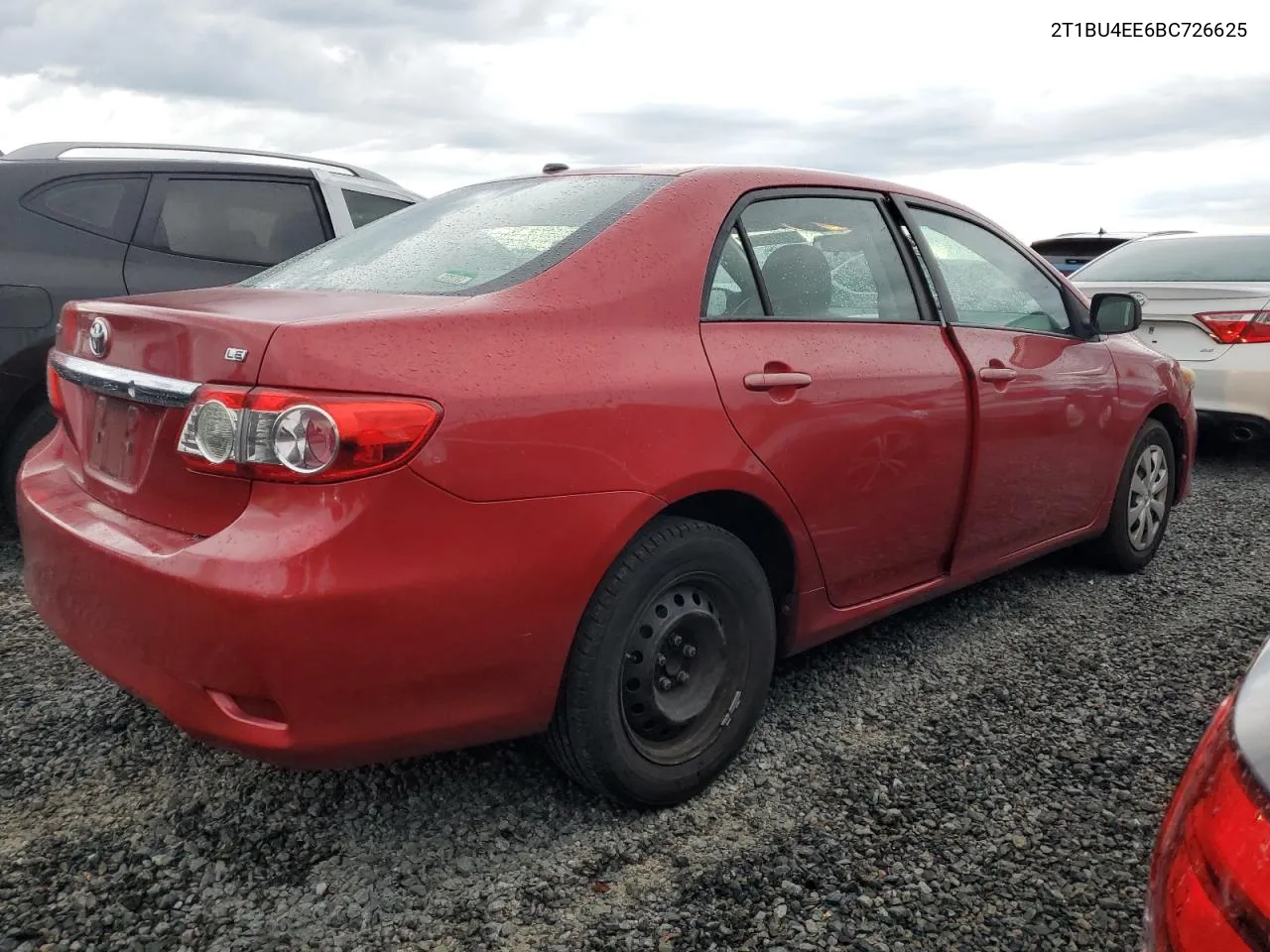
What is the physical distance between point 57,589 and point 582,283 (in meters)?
1.32

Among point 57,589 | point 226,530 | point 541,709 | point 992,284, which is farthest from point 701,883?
point 992,284

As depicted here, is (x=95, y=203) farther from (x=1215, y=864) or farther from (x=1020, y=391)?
(x=1215, y=864)

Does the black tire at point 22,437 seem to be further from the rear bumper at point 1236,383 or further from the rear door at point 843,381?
the rear bumper at point 1236,383

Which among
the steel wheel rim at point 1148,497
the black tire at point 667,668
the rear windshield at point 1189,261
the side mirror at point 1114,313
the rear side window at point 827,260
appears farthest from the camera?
the rear windshield at point 1189,261

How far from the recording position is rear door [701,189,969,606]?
2.56 meters

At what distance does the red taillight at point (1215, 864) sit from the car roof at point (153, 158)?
4.74 meters

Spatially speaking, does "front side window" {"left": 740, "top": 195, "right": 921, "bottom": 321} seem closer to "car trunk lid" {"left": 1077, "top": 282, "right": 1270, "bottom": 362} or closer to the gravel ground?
the gravel ground

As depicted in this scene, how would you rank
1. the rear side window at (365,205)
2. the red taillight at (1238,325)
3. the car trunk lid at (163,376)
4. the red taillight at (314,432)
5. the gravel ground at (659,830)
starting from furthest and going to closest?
1. the red taillight at (1238,325)
2. the rear side window at (365,205)
3. the gravel ground at (659,830)
4. the car trunk lid at (163,376)
5. the red taillight at (314,432)

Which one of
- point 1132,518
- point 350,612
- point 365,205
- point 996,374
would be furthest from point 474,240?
point 365,205

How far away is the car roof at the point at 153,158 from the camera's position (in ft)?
15.0

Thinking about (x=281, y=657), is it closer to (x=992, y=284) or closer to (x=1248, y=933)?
(x=1248, y=933)

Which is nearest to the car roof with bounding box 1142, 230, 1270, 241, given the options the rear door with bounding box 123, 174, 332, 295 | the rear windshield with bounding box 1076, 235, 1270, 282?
the rear windshield with bounding box 1076, 235, 1270, 282

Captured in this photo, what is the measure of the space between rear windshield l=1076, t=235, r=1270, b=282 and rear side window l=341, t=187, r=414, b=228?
450 centimetres

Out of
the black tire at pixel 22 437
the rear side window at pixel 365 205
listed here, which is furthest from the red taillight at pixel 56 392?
the rear side window at pixel 365 205
